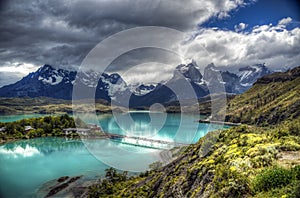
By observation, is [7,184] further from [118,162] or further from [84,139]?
[84,139]

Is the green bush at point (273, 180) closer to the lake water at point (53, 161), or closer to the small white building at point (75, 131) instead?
the lake water at point (53, 161)

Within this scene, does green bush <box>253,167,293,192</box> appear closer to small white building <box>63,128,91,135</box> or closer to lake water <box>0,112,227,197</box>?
lake water <box>0,112,227,197</box>

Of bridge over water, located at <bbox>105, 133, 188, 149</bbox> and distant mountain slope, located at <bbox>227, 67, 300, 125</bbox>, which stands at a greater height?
distant mountain slope, located at <bbox>227, 67, 300, 125</bbox>

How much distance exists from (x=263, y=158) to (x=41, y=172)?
1441 inches

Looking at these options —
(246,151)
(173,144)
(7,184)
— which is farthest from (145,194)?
(173,144)

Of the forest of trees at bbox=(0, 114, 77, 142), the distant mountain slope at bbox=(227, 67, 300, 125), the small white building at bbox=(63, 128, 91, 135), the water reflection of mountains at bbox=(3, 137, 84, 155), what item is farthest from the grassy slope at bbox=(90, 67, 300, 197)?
the distant mountain slope at bbox=(227, 67, 300, 125)

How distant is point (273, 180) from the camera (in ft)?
20.3

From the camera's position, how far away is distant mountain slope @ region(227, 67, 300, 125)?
275ft

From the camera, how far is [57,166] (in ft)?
134

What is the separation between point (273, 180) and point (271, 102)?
351 ft

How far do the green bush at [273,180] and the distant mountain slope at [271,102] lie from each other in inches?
3013

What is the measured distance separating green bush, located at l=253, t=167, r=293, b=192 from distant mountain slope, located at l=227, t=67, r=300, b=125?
76532 millimetres

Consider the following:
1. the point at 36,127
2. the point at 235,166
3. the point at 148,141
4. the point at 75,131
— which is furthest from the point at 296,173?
the point at 36,127

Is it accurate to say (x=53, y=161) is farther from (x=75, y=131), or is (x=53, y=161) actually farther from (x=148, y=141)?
(x=75, y=131)
